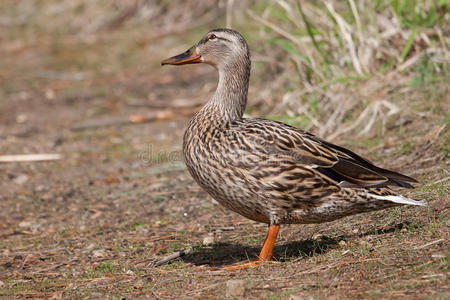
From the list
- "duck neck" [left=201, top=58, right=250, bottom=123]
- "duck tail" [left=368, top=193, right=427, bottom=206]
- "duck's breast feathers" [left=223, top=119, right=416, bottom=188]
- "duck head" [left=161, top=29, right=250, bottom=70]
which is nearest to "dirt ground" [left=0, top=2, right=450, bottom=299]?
"duck tail" [left=368, top=193, right=427, bottom=206]

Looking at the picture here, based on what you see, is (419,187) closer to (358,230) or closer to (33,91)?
(358,230)

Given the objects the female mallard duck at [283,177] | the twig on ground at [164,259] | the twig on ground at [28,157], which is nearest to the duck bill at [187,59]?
the female mallard duck at [283,177]

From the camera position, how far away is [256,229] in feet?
17.0

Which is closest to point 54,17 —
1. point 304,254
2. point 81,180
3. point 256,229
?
point 81,180

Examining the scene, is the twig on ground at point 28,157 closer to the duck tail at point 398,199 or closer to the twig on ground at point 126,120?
the twig on ground at point 126,120

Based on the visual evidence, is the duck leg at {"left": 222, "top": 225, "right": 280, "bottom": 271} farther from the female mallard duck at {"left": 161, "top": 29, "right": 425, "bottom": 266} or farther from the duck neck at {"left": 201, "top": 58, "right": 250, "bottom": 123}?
the duck neck at {"left": 201, "top": 58, "right": 250, "bottom": 123}

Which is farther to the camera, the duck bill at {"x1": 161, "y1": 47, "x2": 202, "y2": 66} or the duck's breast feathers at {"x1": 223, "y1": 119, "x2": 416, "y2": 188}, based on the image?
the duck bill at {"x1": 161, "y1": 47, "x2": 202, "y2": 66}

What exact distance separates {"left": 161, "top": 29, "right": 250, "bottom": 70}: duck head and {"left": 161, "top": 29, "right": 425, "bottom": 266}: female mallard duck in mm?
685

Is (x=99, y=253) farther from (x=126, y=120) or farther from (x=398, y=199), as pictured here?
(x=126, y=120)

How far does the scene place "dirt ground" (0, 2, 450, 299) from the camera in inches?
146

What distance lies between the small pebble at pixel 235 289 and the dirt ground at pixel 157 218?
0.19 feet

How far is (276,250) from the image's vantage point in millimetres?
4629

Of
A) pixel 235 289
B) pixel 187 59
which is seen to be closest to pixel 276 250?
pixel 235 289

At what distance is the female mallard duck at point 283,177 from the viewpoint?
4.20 m
